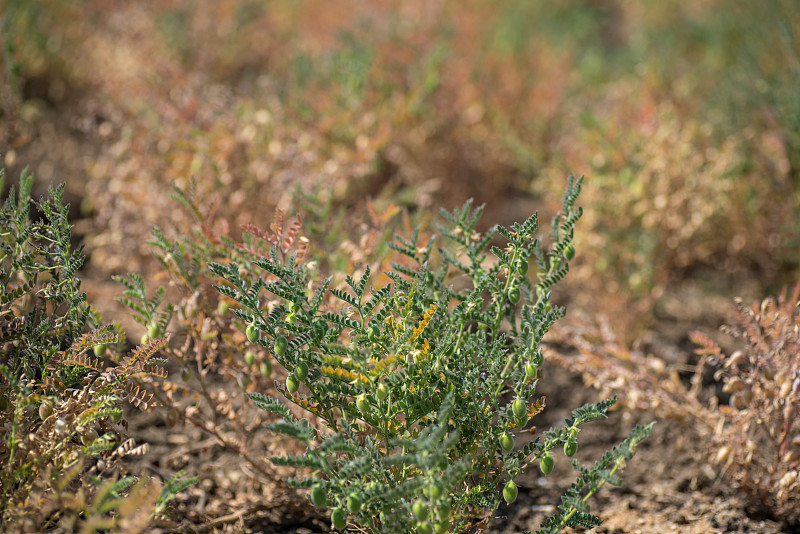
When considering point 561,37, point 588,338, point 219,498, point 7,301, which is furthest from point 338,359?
point 561,37

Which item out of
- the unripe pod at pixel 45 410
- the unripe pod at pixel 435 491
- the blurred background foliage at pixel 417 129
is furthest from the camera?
the blurred background foliage at pixel 417 129

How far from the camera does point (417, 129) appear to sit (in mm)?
3301

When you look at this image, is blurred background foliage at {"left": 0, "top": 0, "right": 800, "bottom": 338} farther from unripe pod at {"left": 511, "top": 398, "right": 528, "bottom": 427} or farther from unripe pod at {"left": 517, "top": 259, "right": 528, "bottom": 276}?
unripe pod at {"left": 511, "top": 398, "right": 528, "bottom": 427}

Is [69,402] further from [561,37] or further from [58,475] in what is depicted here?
[561,37]

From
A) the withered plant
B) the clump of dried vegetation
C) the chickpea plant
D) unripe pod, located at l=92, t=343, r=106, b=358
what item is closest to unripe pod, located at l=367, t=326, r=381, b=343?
the chickpea plant

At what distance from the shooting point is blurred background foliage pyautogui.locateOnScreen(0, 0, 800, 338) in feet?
8.50

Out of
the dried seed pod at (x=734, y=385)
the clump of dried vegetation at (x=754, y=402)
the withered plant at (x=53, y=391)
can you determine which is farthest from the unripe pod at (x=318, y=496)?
the dried seed pod at (x=734, y=385)

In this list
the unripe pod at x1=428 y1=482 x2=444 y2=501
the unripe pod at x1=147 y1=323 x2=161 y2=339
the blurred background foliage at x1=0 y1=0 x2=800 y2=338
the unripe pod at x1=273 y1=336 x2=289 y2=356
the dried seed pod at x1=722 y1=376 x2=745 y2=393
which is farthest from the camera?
the blurred background foliage at x1=0 y1=0 x2=800 y2=338

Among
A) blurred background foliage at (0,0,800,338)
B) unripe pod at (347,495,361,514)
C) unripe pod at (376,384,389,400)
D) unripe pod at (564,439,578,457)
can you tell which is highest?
blurred background foliage at (0,0,800,338)

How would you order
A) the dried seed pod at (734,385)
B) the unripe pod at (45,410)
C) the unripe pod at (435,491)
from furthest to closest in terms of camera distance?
the dried seed pod at (734,385)
the unripe pod at (45,410)
the unripe pod at (435,491)

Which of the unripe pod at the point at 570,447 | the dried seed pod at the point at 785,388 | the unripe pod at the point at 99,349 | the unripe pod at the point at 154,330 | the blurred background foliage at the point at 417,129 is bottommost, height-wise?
the unripe pod at the point at 570,447

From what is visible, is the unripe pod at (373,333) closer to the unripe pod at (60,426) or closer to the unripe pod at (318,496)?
the unripe pod at (318,496)

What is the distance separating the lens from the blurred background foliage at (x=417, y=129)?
259 cm

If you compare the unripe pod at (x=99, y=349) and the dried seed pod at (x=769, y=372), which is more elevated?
the dried seed pod at (x=769, y=372)
